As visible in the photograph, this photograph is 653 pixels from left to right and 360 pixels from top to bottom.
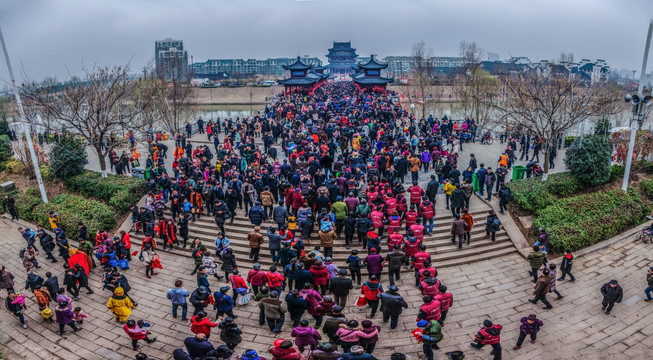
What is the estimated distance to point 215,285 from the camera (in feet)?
41.0

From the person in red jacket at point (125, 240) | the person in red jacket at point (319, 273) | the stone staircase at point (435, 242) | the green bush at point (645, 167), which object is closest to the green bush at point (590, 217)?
the stone staircase at point (435, 242)

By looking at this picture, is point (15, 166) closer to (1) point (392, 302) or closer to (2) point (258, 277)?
(2) point (258, 277)

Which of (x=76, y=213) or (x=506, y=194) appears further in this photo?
(x=76, y=213)

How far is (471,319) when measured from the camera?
10.8 m

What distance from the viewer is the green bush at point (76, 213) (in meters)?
16.1

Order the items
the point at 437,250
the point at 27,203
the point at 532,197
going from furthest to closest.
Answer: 1. the point at 27,203
2. the point at 532,197
3. the point at 437,250

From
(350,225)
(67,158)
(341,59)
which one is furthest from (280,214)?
(341,59)

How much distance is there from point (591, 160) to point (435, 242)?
7.37m

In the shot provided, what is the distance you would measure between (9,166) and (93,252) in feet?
40.1

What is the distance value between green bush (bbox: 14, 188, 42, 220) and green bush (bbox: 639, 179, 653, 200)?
24280 millimetres

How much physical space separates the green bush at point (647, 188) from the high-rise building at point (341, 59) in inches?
4535

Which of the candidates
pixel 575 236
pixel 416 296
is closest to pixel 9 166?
pixel 416 296

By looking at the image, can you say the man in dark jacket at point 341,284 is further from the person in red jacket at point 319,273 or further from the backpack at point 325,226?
the backpack at point 325,226

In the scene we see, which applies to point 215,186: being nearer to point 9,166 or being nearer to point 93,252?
point 93,252
